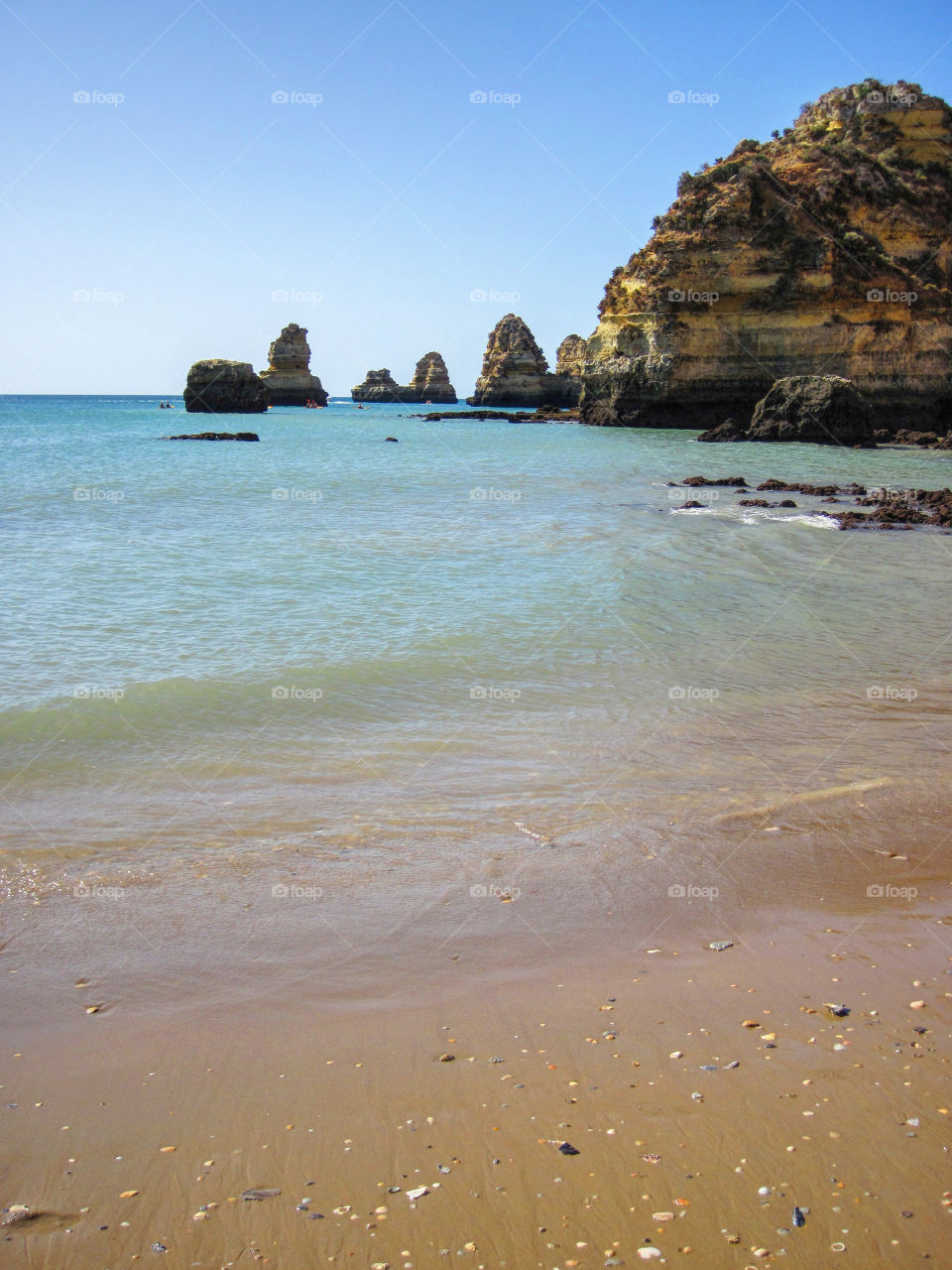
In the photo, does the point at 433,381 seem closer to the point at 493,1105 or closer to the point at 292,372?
the point at 292,372

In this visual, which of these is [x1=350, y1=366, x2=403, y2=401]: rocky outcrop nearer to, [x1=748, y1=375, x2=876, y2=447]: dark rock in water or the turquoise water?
[x1=748, y1=375, x2=876, y2=447]: dark rock in water

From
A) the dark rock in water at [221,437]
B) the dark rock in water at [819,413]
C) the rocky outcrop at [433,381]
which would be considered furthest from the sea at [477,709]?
the rocky outcrop at [433,381]

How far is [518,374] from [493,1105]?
325ft

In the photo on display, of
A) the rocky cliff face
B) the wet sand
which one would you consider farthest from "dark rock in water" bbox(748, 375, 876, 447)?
the wet sand

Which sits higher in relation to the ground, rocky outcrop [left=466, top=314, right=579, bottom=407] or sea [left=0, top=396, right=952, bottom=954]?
rocky outcrop [left=466, top=314, right=579, bottom=407]

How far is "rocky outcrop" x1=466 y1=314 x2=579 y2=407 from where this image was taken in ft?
311

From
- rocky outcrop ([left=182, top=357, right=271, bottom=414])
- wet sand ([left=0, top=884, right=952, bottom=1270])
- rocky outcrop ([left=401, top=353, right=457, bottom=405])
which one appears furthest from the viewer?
rocky outcrop ([left=401, top=353, right=457, bottom=405])

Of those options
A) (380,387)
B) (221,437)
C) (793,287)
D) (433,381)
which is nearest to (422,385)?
(433,381)

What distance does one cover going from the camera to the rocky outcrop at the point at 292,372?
97562 millimetres

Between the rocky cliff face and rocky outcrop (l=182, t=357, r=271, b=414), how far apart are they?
116ft

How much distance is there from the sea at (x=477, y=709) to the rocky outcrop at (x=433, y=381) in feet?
346

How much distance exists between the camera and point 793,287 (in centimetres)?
4344

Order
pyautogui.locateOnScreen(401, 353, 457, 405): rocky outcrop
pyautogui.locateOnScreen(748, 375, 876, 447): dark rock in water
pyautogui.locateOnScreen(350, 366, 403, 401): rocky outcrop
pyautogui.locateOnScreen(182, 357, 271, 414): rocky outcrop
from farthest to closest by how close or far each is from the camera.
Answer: pyautogui.locateOnScreen(350, 366, 403, 401): rocky outcrop < pyautogui.locateOnScreen(401, 353, 457, 405): rocky outcrop < pyautogui.locateOnScreen(182, 357, 271, 414): rocky outcrop < pyautogui.locateOnScreen(748, 375, 876, 447): dark rock in water

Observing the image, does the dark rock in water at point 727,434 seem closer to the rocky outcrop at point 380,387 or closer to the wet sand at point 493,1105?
the wet sand at point 493,1105
